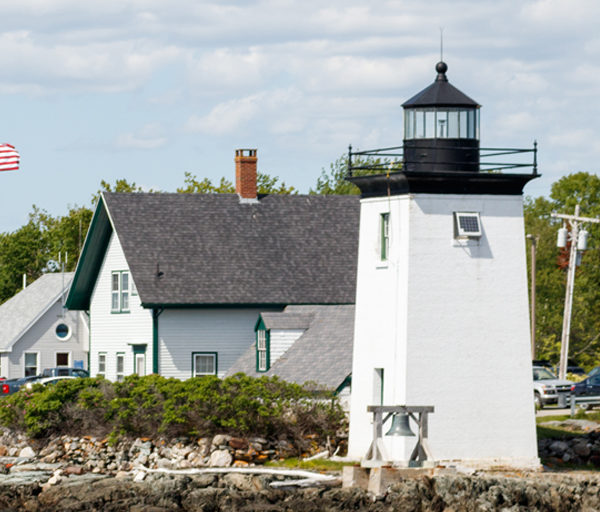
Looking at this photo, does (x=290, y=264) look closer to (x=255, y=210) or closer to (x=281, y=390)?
(x=255, y=210)

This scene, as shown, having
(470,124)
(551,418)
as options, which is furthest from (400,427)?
(551,418)

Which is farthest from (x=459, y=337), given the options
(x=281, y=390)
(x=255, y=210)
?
(x=255, y=210)

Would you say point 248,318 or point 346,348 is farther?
point 248,318

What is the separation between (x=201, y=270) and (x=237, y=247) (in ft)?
5.88

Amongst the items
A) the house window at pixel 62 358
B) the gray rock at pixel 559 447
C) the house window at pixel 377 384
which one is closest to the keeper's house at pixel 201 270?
the gray rock at pixel 559 447

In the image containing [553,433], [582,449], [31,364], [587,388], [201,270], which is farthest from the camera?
[31,364]

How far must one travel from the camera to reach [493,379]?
91.3 feet

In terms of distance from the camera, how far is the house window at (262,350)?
39353 millimetres

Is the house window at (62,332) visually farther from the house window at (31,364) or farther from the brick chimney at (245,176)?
the brick chimney at (245,176)

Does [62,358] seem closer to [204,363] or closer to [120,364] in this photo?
[120,364]

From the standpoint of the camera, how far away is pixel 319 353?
3609 centimetres

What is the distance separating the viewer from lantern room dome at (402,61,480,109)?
28.0m

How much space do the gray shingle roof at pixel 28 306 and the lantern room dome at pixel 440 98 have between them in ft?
121

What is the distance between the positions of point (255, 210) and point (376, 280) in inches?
653
